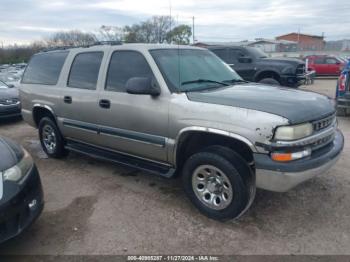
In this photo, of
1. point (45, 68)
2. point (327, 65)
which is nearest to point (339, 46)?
point (327, 65)

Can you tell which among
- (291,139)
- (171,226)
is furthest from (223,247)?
(291,139)

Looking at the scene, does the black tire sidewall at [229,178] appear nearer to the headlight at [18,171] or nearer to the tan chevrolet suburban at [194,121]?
the tan chevrolet suburban at [194,121]

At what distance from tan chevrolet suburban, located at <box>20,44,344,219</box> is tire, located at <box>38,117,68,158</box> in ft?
0.84

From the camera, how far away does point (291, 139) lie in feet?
10.00

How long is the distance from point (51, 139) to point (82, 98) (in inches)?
56.9

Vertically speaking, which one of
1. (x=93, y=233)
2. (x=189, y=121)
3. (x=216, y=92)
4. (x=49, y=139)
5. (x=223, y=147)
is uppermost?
(x=216, y=92)

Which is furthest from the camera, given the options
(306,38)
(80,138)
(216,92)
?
(306,38)

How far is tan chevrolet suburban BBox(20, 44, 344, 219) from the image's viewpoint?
3115 millimetres

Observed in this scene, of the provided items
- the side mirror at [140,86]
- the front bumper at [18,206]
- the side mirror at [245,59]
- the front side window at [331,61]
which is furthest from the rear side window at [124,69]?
the front side window at [331,61]

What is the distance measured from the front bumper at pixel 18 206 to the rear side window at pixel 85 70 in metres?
1.82

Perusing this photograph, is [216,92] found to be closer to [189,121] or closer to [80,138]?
[189,121]

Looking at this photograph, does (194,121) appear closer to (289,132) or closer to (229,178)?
(229,178)

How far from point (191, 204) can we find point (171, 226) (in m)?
0.53

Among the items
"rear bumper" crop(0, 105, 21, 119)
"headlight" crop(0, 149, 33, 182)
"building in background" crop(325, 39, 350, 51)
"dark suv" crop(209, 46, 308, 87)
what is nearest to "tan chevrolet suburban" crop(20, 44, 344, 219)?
"headlight" crop(0, 149, 33, 182)
